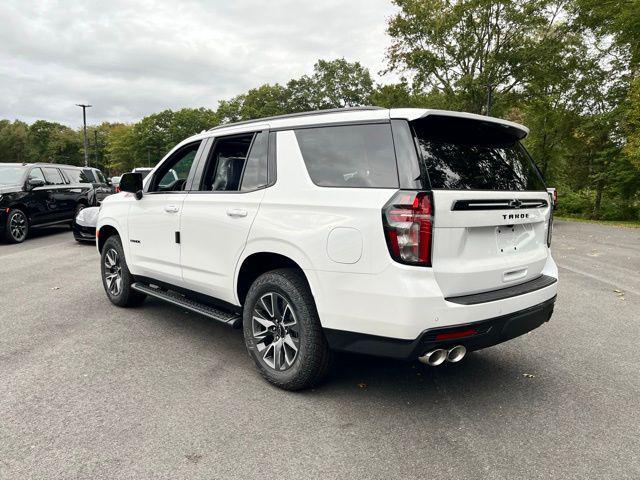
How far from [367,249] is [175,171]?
2.64 m

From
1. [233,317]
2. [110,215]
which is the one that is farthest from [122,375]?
[110,215]

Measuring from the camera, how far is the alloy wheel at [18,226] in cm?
1138

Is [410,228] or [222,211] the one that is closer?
[410,228]

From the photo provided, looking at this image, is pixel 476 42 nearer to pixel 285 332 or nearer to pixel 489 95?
pixel 489 95

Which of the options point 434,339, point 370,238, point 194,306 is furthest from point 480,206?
point 194,306

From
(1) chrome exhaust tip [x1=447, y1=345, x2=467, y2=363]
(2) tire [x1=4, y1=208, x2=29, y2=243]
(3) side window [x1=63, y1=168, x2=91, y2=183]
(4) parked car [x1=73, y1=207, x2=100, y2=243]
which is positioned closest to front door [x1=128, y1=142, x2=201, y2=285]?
(1) chrome exhaust tip [x1=447, y1=345, x2=467, y2=363]

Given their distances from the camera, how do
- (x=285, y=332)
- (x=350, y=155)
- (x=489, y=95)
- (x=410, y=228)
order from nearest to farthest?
(x=410, y=228) → (x=350, y=155) → (x=285, y=332) → (x=489, y=95)

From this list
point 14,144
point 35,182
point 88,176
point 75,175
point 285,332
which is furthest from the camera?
point 14,144

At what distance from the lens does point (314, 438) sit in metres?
2.82

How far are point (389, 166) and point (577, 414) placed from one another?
6.73 feet

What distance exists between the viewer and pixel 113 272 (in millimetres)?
5676

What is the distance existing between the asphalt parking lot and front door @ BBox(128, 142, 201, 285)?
2.16ft

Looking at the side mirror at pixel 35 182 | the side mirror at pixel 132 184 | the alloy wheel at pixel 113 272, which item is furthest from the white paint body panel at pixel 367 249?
the side mirror at pixel 35 182

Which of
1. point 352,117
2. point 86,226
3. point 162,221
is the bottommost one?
point 86,226
